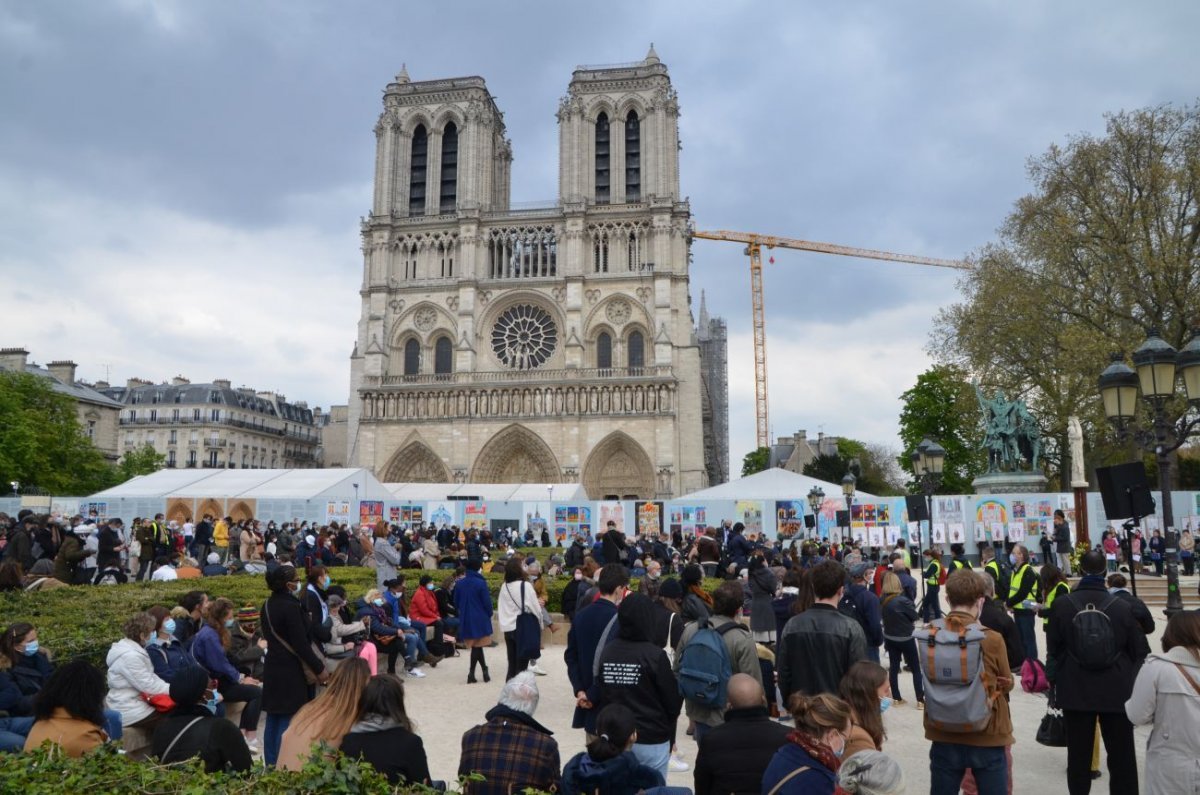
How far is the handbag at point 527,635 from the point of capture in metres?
7.84

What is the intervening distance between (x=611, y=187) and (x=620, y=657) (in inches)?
1571

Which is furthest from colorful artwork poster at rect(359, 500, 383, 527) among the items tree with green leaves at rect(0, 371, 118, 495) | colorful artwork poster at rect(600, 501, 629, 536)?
tree with green leaves at rect(0, 371, 118, 495)

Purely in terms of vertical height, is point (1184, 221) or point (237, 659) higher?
point (1184, 221)

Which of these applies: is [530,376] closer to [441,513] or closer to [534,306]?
[534,306]

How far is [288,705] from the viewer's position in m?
5.64

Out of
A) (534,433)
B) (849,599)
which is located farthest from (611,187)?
(849,599)

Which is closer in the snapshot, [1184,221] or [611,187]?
[1184,221]

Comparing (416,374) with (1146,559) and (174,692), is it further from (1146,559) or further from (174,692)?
(174,692)

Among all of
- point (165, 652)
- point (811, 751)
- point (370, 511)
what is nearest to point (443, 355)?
point (370, 511)

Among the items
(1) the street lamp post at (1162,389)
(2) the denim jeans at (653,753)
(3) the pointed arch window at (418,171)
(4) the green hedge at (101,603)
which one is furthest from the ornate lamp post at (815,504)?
(3) the pointed arch window at (418,171)

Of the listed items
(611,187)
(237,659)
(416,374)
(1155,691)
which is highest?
(611,187)

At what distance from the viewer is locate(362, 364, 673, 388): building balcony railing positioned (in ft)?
132

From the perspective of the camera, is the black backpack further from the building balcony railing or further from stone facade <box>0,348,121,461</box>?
stone facade <box>0,348,121,461</box>

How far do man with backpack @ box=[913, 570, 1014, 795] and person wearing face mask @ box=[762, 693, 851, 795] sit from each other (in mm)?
1384
